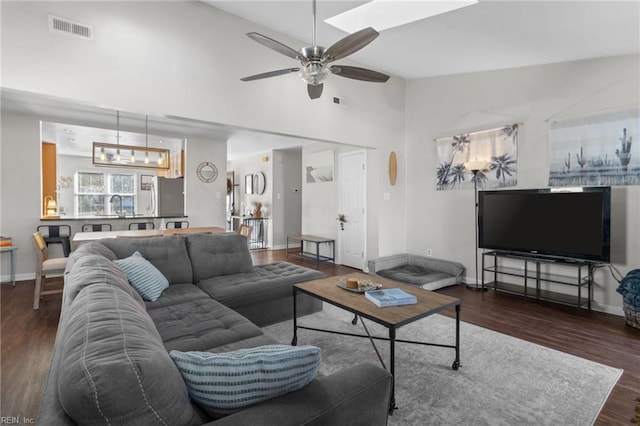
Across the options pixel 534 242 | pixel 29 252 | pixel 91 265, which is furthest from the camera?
pixel 29 252

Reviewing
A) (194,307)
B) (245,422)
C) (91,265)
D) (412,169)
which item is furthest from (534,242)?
(91,265)

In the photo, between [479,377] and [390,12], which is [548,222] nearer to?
[479,377]

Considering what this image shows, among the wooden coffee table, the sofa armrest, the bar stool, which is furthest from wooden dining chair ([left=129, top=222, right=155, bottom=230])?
the sofa armrest

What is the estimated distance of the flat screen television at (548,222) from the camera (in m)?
3.60

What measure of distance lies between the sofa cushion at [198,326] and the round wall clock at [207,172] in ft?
17.9

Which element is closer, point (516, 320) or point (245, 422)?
point (245, 422)

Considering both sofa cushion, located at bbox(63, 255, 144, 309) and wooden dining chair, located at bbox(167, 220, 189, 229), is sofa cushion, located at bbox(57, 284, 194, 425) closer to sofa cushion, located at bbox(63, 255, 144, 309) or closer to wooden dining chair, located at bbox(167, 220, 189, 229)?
sofa cushion, located at bbox(63, 255, 144, 309)

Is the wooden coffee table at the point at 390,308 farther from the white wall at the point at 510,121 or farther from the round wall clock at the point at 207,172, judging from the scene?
the round wall clock at the point at 207,172

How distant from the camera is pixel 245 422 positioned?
3.15 ft

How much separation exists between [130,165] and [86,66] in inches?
133

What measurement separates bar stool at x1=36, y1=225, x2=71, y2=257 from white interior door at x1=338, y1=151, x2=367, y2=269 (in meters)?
4.91

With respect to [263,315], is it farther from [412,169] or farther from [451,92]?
[451,92]

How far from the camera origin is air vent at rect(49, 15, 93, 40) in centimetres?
290

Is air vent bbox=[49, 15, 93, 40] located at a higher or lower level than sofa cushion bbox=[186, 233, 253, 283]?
higher
